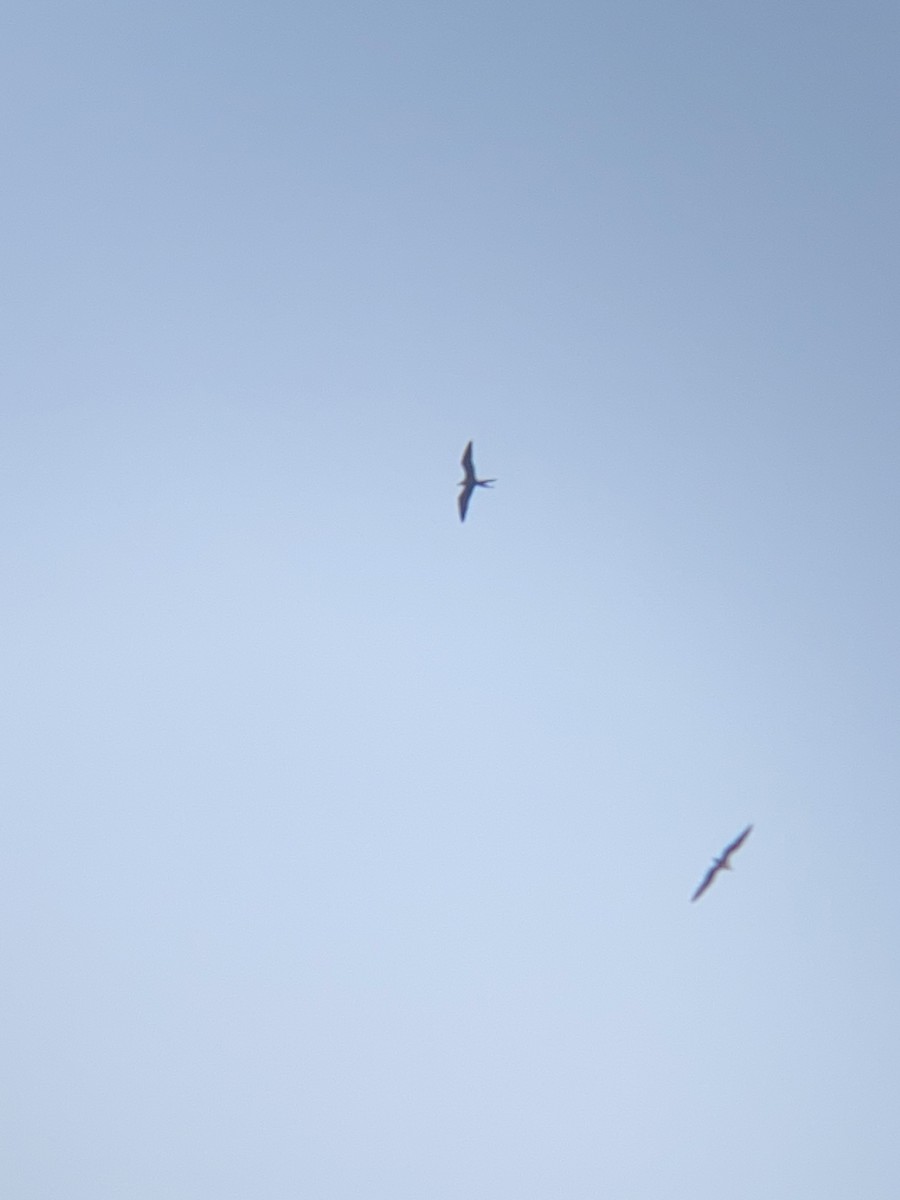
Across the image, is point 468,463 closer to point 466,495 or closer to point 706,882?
point 466,495

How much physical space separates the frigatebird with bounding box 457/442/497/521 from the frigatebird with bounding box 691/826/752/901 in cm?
1047

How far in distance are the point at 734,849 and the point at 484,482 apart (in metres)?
11.1

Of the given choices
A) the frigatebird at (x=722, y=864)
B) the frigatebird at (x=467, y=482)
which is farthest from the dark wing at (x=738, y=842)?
the frigatebird at (x=467, y=482)

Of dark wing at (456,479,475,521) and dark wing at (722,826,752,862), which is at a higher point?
dark wing at (456,479,475,521)

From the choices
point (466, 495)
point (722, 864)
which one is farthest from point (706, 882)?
point (466, 495)

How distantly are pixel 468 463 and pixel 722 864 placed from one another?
39.2 feet

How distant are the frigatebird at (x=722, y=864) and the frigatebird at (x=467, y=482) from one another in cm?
1047

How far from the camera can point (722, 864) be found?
45.3 ft

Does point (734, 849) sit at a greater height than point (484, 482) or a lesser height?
lesser

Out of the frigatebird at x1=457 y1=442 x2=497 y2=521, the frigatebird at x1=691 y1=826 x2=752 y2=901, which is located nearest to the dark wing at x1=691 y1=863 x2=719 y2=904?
the frigatebird at x1=691 y1=826 x2=752 y2=901

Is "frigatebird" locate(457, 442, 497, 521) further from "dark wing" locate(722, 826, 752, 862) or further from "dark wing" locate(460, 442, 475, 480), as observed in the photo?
"dark wing" locate(722, 826, 752, 862)

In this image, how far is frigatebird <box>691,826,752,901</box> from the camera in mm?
13516

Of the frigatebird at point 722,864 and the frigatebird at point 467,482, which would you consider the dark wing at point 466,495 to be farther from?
the frigatebird at point 722,864

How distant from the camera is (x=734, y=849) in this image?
13.6 meters
